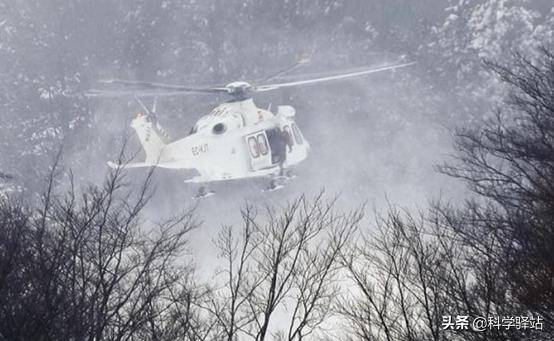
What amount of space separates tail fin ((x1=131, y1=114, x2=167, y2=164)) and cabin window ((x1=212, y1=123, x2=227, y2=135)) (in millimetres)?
2540

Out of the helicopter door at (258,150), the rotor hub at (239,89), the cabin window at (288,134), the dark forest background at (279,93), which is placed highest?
the dark forest background at (279,93)

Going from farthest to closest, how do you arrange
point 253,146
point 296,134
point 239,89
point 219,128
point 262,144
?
1. point 296,134
2. point 262,144
3. point 253,146
4. point 219,128
5. point 239,89

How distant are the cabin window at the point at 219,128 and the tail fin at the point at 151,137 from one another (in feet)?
Answer: 8.33

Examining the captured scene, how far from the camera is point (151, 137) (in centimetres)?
2333

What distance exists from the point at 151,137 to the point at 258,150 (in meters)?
4.57

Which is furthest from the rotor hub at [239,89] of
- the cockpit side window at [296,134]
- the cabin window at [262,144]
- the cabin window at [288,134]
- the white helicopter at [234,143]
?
the cockpit side window at [296,134]

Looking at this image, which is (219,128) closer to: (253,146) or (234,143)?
(234,143)

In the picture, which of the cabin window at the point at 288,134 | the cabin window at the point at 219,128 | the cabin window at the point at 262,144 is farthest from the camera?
the cabin window at the point at 288,134

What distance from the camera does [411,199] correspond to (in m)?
32.6

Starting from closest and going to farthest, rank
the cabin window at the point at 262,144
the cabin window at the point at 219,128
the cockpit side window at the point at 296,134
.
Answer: the cabin window at the point at 219,128, the cabin window at the point at 262,144, the cockpit side window at the point at 296,134

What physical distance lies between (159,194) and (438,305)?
3083cm

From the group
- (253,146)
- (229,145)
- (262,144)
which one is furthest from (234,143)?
(262,144)

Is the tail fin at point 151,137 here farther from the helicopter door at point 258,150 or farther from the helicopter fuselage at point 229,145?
the helicopter door at point 258,150

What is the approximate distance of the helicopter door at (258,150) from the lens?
22594mm
